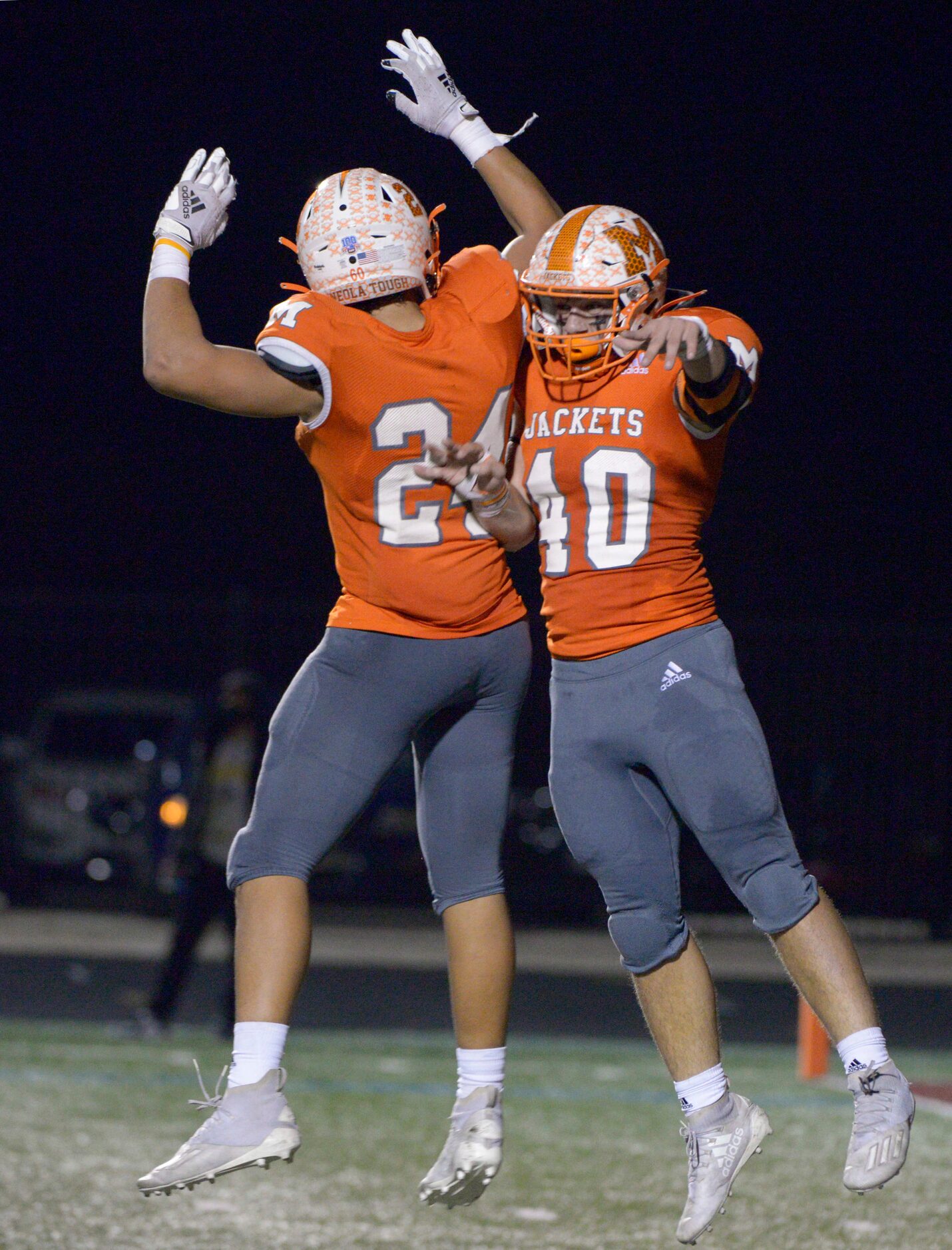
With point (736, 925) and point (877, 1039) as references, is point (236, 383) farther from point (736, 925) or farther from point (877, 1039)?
point (736, 925)

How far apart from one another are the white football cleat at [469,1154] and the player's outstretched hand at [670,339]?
1615 mm

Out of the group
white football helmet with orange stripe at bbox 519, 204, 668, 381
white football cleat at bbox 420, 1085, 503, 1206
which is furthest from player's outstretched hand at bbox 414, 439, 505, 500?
white football cleat at bbox 420, 1085, 503, 1206

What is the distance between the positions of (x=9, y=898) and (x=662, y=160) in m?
7.74

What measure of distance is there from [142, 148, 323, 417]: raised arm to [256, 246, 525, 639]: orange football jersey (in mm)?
54

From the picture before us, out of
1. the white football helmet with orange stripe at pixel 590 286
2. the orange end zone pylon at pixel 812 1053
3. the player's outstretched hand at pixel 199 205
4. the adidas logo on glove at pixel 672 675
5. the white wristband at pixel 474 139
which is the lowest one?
the orange end zone pylon at pixel 812 1053

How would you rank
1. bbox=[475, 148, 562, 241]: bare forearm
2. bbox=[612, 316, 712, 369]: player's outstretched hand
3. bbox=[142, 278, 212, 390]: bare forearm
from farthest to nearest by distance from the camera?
bbox=[475, 148, 562, 241]: bare forearm < bbox=[142, 278, 212, 390]: bare forearm < bbox=[612, 316, 712, 369]: player's outstretched hand

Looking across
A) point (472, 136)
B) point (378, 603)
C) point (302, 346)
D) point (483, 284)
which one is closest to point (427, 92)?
point (472, 136)

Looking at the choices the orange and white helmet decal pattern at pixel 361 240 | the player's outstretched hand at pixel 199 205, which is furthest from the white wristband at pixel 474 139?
the player's outstretched hand at pixel 199 205

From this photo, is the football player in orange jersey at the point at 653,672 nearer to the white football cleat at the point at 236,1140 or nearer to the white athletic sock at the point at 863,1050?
the white athletic sock at the point at 863,1050

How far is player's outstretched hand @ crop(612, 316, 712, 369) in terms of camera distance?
3291mm

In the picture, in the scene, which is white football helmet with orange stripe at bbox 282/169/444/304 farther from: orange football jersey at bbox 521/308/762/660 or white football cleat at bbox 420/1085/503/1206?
white football cleat at bbox 420/1085/503/1206

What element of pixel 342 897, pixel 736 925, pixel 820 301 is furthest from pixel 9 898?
pixel 820 301

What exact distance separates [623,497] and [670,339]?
0.43 meters

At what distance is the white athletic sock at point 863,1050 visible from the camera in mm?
3527
